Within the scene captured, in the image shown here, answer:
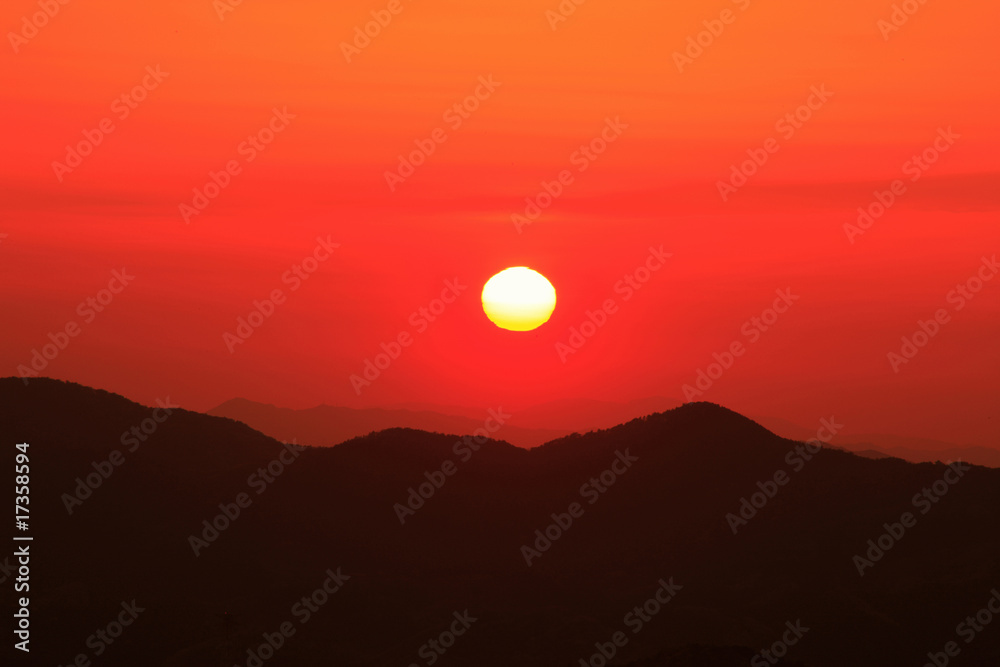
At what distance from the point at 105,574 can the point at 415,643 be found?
16.7 metres

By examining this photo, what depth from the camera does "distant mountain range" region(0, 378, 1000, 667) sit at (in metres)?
46.0

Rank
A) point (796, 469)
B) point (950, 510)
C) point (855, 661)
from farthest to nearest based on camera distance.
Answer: point (796, 469)
point (950, 510)
point (855, 661)

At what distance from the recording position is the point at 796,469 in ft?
204

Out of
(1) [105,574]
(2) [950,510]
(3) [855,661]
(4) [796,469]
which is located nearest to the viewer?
(3) [855,661]

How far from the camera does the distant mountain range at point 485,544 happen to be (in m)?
46.0

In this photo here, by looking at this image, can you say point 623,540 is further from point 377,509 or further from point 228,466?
point 228,466

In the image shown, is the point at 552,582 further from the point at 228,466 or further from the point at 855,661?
the point at 228,466

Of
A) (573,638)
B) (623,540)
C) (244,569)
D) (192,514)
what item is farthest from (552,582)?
(192,514)

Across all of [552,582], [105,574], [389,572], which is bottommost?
[105,574]

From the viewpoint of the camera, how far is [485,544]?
58.2 metres

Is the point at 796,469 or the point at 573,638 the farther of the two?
the point at 796,469

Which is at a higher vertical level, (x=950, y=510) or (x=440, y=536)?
(x=950, y=510)

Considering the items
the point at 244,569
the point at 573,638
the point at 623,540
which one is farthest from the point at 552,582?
the point at 244,569

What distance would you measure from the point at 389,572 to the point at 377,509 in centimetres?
533
